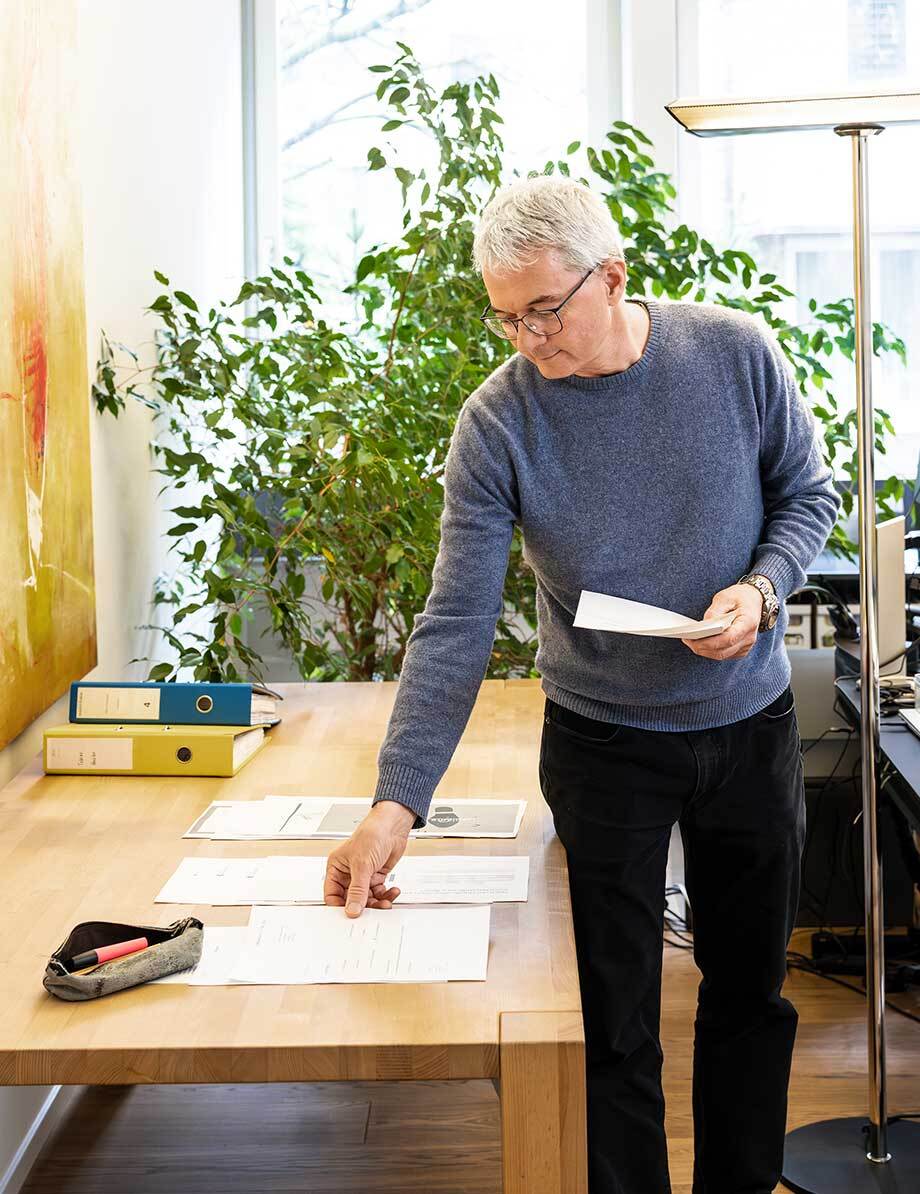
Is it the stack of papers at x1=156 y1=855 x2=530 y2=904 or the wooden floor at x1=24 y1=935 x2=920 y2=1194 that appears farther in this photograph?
the wooden floor at x1=24 y1=935 x2=920 y2=1194

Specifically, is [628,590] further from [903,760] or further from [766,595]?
[903,760]

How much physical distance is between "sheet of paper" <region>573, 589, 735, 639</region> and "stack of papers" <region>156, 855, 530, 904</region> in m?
0.33

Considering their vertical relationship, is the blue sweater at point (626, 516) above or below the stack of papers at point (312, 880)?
above

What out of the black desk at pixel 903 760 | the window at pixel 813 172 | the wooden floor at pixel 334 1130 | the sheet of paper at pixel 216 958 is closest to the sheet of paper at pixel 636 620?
the sheet of paper at pixel 216 958

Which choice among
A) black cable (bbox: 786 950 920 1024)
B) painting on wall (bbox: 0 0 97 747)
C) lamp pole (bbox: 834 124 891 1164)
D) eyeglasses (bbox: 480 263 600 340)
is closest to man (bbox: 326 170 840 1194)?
eyeglasses (bbox: 480 263 600 340)

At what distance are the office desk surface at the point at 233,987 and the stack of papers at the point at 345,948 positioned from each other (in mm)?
16

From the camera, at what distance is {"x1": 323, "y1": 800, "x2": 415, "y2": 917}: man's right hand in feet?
4.72

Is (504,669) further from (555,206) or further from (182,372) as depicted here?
(555,206)

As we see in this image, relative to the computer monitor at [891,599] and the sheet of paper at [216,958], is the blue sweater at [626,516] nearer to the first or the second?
the sheet of paper at [216,958]

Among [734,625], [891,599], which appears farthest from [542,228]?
[891,599]

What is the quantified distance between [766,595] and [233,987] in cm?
75

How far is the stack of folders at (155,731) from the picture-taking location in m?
2.01

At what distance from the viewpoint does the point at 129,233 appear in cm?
274

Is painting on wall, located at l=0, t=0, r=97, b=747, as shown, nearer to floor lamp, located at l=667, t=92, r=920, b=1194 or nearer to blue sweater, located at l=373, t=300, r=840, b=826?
blue sweater, located at l=373, t=300, r=840, b=826
